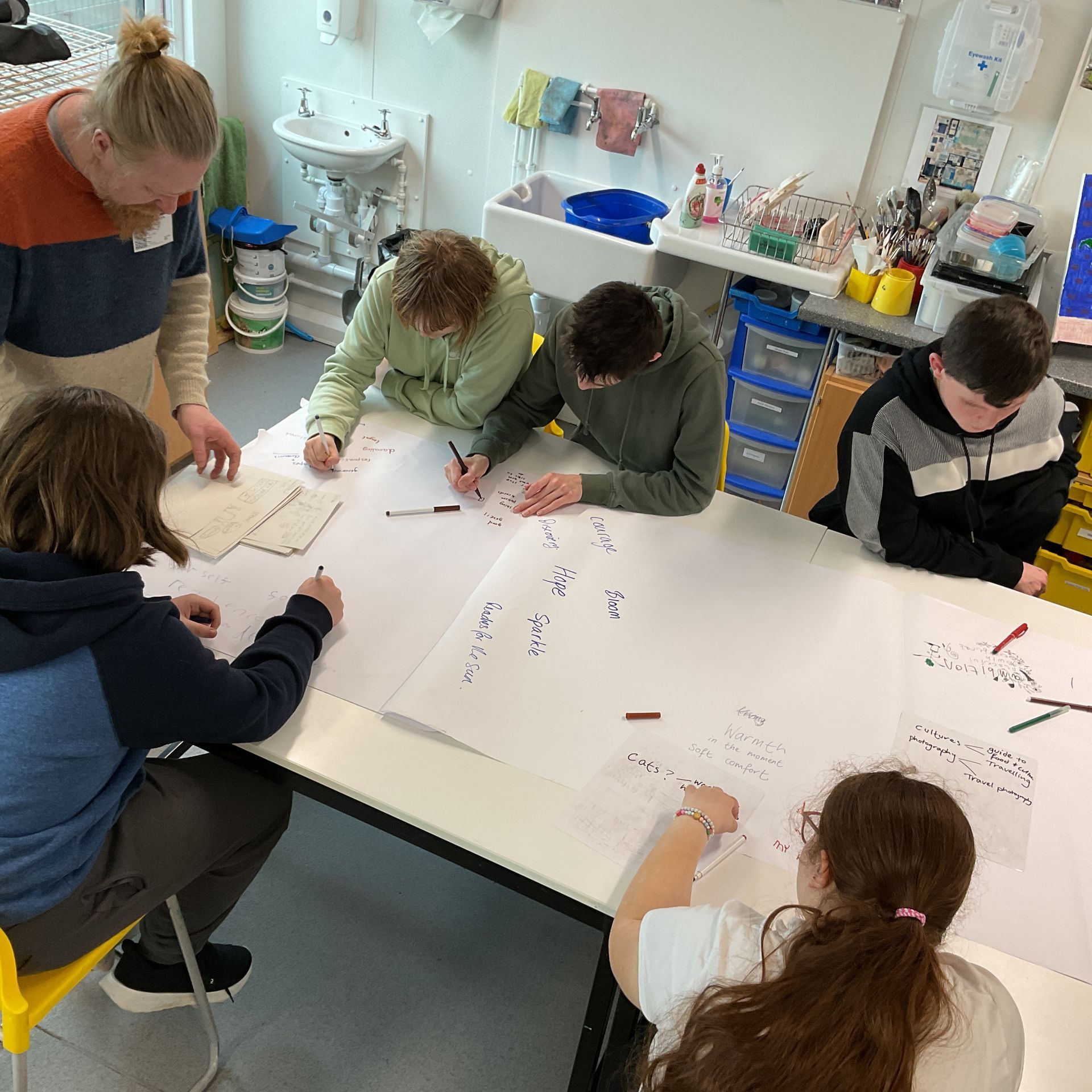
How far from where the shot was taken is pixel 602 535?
5.95 feet

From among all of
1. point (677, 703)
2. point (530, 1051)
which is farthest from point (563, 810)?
point (530, 1051)

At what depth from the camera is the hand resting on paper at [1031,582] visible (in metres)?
1.93

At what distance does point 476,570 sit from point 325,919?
796 millimetres

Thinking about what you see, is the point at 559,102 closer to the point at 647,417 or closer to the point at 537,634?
the point at 647,417

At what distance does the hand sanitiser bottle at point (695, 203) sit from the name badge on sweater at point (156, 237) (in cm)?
166

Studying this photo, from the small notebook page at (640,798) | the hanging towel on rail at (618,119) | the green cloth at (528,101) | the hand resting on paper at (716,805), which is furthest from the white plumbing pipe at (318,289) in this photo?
the hand resting on paper at (716,805)

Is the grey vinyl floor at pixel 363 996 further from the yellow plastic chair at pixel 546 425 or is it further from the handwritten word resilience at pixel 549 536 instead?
the yellow plastic chair at pixel 546 425

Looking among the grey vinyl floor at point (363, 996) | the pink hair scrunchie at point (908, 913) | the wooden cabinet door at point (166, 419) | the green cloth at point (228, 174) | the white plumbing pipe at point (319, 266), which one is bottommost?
the grey vinyl floor at point (363, 996)

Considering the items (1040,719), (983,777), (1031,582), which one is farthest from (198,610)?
(1031,582)

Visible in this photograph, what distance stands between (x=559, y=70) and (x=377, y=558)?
2242 millimetres

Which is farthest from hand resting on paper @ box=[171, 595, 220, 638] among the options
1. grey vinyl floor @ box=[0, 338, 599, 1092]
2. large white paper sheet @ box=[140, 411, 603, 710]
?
grey vinyl floor @ box=[0, 338, 599, 1092]

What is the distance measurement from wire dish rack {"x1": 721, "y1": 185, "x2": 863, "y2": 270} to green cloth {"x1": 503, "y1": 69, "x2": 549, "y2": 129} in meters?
0.76

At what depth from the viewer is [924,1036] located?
86 cm

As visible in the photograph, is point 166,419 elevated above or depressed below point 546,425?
below
